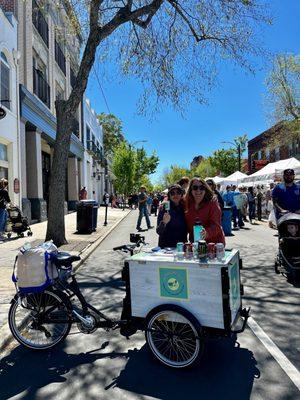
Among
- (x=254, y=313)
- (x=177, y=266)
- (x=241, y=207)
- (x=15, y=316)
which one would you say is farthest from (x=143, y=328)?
(x=241, y=207)

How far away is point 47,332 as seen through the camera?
436 cm

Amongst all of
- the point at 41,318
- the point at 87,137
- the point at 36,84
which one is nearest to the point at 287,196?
the point at 41,318

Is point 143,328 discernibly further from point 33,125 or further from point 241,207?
point 33,125

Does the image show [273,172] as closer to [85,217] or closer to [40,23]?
[85,217]

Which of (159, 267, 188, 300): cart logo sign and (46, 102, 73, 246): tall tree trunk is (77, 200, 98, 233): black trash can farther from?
(159, 267, 188, 300): cart logo sign

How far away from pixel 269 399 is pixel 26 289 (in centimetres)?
251

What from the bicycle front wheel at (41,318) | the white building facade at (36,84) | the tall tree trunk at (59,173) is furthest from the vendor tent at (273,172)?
the bicycle front wheel at (41,318)

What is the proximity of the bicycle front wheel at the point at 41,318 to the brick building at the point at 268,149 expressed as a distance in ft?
94.3

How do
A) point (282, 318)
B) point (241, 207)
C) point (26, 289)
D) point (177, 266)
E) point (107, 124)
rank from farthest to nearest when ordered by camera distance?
point (107, 124) < point (241, 207) < point (282, 318) < point (26, 289) < point (177, 266)

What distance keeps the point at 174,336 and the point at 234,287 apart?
2.50 ft

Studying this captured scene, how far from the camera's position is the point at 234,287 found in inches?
157

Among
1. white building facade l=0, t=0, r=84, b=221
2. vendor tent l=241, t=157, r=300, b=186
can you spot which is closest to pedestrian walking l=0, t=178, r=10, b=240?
white building facade l=0, t=0, r=84, b=221

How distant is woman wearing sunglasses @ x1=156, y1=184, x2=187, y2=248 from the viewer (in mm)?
5070

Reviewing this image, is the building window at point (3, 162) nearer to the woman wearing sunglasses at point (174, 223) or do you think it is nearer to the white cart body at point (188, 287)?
the woman wearing sunglasses at point (174, 223)
